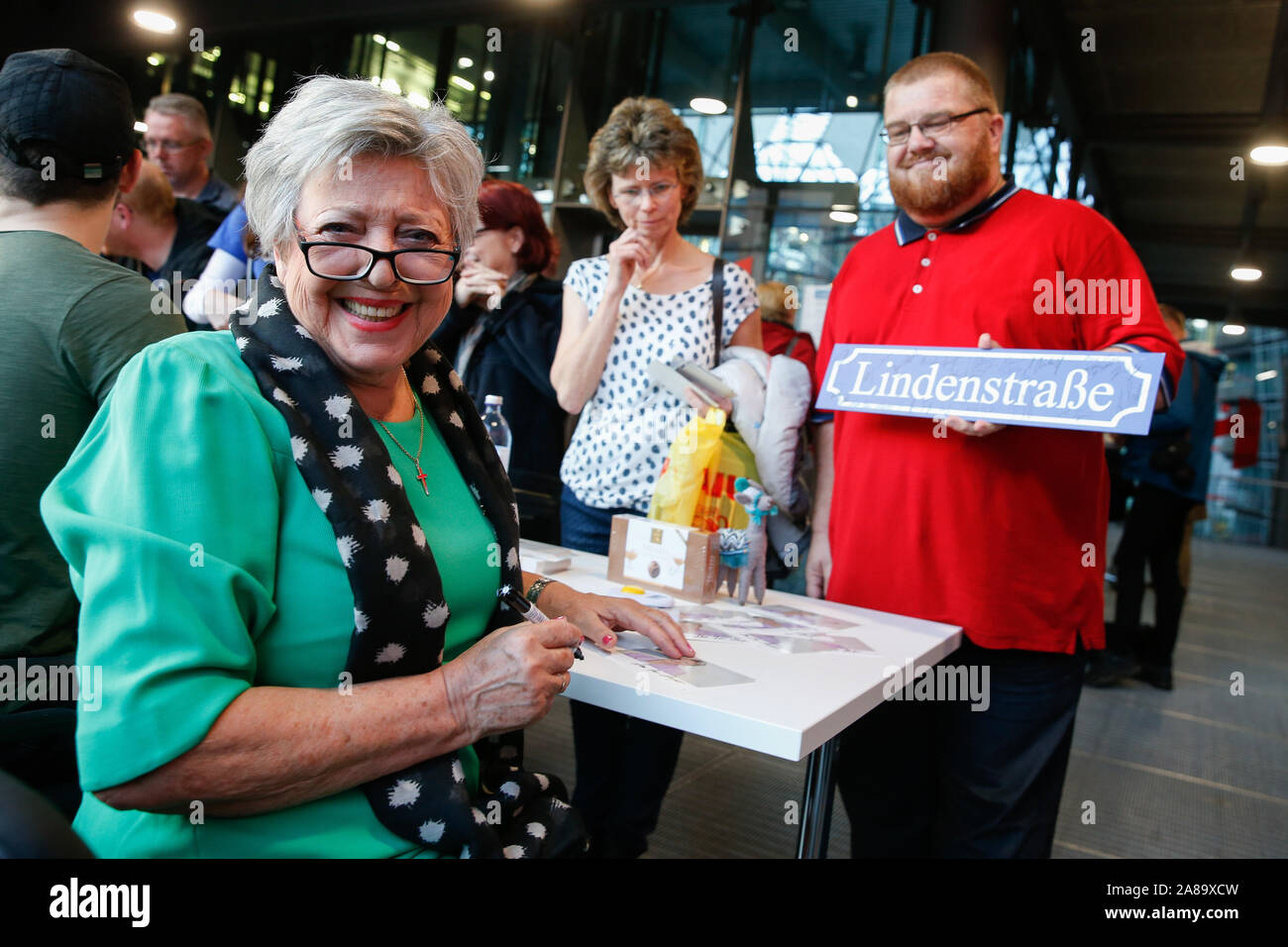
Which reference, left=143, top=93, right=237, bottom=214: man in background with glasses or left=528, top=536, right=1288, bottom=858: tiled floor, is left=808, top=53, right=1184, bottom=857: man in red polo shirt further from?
left=143, top=93, right=237, bottom=214: man in background with glasses

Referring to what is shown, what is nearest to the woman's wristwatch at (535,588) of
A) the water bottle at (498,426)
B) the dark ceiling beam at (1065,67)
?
the water bottle at (498,426)

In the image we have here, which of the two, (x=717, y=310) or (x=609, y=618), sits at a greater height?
(x=717, y=310)

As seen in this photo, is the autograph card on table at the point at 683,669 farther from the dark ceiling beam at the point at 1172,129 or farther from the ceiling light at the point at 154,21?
the dark ceiling beam at the point at 1172,129

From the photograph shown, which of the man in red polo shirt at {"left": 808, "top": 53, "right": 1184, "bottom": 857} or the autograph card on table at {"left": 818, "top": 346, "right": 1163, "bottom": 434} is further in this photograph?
the man in red polo shirt at {"left": 808, "top": 53, "right": 1184, "bottom": 857}

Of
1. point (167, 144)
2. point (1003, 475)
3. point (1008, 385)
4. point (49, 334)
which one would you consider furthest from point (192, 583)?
point (167, 144)

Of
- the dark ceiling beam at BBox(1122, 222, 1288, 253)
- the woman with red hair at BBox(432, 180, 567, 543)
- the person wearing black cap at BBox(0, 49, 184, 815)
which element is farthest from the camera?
the dark ceiling beam at BBox(1122, 222, 1288, 253)

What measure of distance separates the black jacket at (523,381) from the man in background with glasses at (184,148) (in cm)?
199

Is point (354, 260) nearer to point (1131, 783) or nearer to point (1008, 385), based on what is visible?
point (1008, 385)

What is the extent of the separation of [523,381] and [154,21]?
7610mm

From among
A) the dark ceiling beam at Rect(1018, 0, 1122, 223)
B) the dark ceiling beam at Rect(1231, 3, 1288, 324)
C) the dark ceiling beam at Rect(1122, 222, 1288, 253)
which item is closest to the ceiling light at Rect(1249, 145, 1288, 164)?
the dark ceiling beam at Rect(1231, 3, 1288, 324)

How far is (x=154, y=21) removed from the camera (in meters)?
8.08

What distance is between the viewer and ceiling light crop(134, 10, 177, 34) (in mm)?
8001

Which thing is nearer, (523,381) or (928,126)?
(928,126)

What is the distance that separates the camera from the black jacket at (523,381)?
8.87ft
